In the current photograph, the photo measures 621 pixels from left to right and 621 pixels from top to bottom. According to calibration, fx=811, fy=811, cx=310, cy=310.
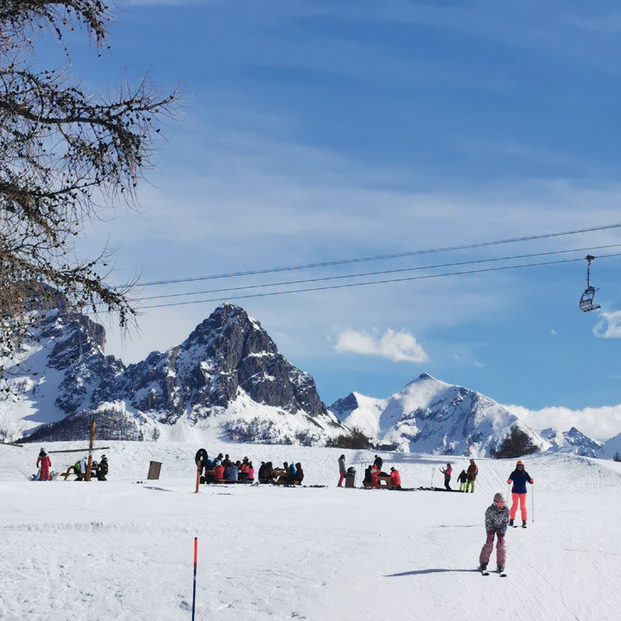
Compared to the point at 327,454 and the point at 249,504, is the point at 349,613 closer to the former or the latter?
the point at 249,504

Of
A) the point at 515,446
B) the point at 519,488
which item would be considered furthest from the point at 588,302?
the point at 515,446

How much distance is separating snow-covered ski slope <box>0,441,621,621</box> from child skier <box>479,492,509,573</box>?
305mm

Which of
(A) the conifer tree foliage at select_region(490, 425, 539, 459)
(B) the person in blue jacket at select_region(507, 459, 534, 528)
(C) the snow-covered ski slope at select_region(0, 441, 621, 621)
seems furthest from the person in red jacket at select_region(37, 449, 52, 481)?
(A) the conifer tree foliage at select_region(490, 425, 539, 459)

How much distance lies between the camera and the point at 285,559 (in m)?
15.9

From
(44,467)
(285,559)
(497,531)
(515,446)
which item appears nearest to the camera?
(497,531)

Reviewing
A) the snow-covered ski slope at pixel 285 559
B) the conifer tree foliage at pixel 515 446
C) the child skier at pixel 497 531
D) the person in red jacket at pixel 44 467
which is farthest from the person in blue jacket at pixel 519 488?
the conifer tree foliage at pixel 515 446

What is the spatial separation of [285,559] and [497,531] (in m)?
4.12

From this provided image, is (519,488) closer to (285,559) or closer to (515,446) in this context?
(285,559)

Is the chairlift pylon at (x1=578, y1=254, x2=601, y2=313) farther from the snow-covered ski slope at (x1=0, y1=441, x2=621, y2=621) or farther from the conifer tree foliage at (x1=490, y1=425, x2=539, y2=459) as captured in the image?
the conifer tree foliage at (x1=490, y1=425, x2=539, y2=459)

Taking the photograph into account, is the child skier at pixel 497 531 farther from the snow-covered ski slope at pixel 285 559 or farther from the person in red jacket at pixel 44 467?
the person in red jacket at pixel 44 467

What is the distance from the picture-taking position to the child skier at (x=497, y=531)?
14977mm

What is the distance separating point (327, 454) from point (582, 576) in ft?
154

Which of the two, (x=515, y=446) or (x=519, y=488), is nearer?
(x=519, y=488)

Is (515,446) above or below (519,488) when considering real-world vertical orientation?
above
